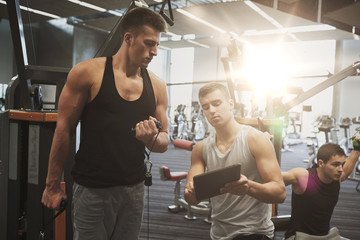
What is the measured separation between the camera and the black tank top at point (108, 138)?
125cm

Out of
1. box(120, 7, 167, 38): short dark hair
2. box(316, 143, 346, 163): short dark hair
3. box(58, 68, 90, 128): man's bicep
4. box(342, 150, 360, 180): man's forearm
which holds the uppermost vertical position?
box(120, 7, 167, 38): short dark hair

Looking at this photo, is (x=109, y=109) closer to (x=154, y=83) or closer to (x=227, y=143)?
(x=154, y=83)

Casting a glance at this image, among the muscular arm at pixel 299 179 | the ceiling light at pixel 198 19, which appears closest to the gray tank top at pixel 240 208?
the muscular arm at pixel 299 179

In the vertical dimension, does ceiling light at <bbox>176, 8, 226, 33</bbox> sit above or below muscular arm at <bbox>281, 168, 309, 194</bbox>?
above

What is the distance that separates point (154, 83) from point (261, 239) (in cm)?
90

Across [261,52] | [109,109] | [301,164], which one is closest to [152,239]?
[109,109]

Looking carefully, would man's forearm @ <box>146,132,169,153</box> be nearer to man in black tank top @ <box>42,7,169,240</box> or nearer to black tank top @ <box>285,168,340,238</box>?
man in black tank top @ <box>42,7,169,240</box>

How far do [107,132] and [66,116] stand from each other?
176 millimetres

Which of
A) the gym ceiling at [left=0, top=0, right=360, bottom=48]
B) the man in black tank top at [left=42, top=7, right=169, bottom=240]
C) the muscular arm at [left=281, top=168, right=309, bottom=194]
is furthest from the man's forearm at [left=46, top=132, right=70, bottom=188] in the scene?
the gym ceiling at [left=0, top=0, right=360, bottom=48]

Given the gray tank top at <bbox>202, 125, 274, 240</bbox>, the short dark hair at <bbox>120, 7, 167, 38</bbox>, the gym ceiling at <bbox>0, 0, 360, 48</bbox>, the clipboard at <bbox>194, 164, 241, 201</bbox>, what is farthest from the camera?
the gym ceiling at <bbox>0, 0, 360, 48</bbox>

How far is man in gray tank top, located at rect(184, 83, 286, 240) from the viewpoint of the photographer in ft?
4.83

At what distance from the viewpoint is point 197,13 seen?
9008mm

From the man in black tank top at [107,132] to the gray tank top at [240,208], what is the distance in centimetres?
45

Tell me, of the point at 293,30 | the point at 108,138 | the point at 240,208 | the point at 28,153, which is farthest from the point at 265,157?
the point at 293,30
